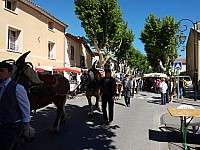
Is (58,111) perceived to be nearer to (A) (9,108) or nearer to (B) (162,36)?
(A) (9,108)

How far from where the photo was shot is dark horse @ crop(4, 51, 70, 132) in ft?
16.3

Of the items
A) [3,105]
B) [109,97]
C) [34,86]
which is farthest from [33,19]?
[3,105]

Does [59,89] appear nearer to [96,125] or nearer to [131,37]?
[96,125]

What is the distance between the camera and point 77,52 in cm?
3173

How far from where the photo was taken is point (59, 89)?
7230 millimetres

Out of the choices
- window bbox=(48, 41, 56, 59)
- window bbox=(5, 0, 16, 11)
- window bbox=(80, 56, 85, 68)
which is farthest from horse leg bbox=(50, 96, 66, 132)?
window bbox=(80, 56, 85, 68)

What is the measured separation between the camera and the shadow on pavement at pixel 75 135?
5.84 m

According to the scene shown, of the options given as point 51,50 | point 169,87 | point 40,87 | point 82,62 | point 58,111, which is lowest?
point 58,111

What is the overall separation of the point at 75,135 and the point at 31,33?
15217 mm

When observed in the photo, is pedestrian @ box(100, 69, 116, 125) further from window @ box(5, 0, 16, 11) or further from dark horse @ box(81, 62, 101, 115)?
window @ box(5, 0, 16, 11)

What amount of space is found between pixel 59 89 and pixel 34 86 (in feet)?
5.27

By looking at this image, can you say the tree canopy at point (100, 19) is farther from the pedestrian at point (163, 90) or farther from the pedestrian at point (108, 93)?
the pedestrian at point (108, 93)

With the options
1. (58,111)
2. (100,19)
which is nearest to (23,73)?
(58,111)

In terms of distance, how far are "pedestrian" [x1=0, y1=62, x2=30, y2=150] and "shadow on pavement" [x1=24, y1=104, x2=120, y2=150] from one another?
2554 mm
